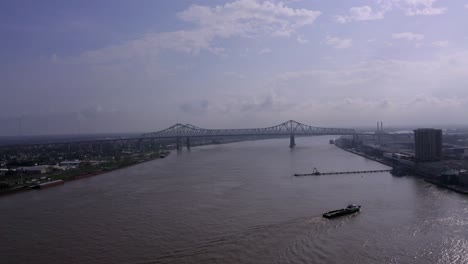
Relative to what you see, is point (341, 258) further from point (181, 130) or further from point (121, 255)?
point (181, 130)

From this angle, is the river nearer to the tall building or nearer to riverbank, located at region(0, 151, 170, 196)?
riverbank, located at region(0, 151, 170, 196)

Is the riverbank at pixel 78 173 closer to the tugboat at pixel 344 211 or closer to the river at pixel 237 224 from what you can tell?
the river at pixel 237 224

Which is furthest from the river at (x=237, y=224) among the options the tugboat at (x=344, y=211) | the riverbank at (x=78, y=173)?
the riverbank at (x=78, y=173)

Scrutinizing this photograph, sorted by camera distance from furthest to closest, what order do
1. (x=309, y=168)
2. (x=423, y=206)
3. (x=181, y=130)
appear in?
1. (x=181, y=130)
2. (x=309, y=168)
3. (x=423, y=206)

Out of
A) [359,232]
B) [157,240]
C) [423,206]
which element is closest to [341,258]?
[359,232]

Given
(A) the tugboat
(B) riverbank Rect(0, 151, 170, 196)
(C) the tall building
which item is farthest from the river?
(C) the tall building

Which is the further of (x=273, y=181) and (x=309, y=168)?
(x=309, y=168)

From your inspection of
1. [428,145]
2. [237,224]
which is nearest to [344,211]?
[237,224]
